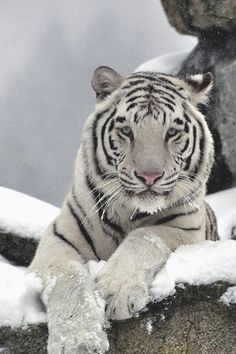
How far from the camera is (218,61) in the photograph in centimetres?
739

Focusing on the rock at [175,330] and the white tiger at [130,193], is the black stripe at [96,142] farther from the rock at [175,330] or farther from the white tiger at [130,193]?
the rock at [175,330]

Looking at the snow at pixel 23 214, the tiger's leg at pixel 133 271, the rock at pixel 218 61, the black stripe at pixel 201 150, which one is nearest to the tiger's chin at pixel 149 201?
the tiger's leg at pixel 133 271

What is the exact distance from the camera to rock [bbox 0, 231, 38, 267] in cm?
503

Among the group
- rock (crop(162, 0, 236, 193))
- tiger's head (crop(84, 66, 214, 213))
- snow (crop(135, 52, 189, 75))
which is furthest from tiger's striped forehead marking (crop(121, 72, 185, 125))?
snow (crop(135, 52, 189, 75))

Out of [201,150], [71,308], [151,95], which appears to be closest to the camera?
[71,308]

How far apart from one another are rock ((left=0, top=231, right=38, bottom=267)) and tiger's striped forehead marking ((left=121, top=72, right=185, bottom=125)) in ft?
7.16

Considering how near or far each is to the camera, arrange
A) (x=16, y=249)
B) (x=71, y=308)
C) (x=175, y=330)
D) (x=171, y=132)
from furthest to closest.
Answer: (x=16, y=249), (x=171, y=132), (x=175, y=330), (x=71, y=308)

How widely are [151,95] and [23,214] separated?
2521 mm

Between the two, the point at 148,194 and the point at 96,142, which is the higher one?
the point at 96,142

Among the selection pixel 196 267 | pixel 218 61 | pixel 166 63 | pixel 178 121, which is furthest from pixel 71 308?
pixel 166 63

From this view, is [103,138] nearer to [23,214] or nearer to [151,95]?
[151,95]

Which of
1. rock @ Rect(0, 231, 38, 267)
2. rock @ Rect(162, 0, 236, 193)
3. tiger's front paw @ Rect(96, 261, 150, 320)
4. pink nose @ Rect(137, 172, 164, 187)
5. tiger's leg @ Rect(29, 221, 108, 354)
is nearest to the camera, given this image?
tiger's leg @ Rect(29, 221, 108, 354)

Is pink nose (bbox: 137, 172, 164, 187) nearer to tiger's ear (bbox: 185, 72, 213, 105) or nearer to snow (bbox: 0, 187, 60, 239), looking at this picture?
tiger's ear (bbox: 185, 72, 213, 105)

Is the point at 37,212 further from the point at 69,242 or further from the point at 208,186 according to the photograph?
the point at 208,186
